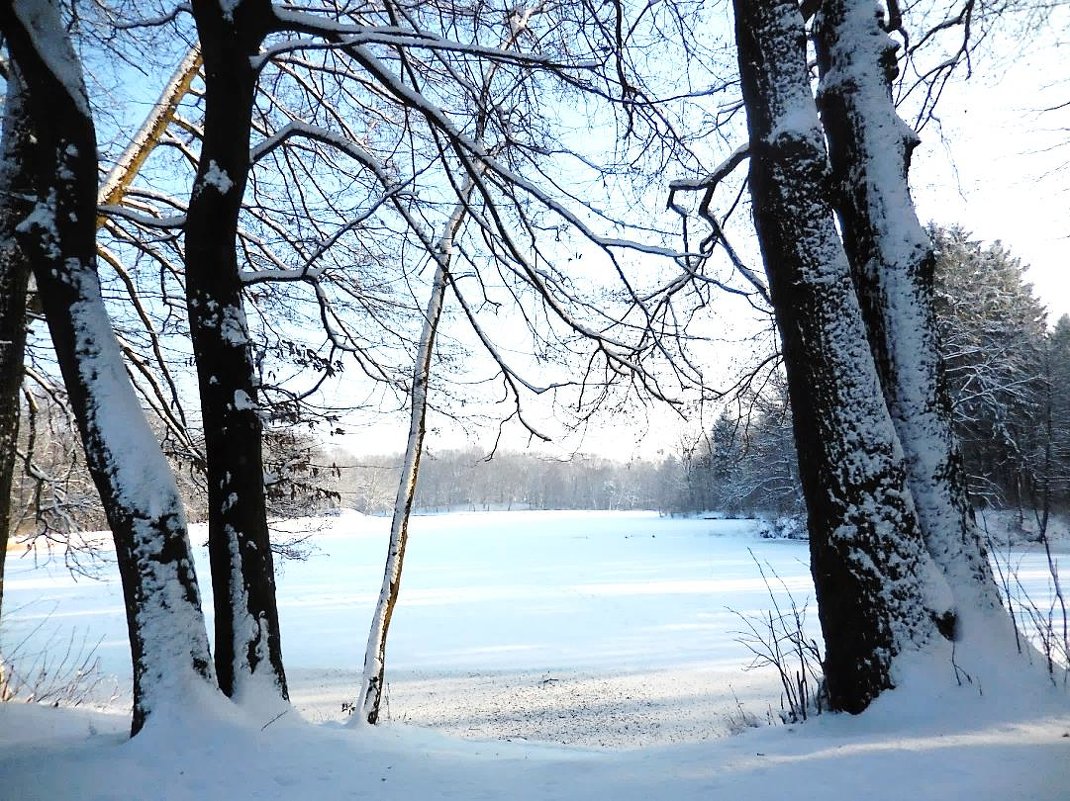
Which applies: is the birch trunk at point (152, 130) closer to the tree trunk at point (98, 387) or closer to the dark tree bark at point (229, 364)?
the tree trunk at point (98, 387)

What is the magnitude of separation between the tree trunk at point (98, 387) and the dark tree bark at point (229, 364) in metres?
0.17

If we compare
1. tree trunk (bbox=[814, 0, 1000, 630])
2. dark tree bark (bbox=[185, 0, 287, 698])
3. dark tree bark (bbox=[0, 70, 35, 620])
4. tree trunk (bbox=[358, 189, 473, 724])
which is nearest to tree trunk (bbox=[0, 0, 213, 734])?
dark tree bark (bbox=[185, 0, 287, 698])

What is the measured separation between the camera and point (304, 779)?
88.0 inches

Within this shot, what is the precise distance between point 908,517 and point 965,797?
123 cm

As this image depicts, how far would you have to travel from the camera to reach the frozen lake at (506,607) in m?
12.2

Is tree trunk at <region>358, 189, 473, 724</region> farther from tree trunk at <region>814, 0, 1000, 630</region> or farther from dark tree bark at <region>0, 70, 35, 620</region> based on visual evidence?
tree trunk at <region>814, 0, 1000, 630</region>

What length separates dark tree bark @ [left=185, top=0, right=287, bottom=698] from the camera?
2.81 meters

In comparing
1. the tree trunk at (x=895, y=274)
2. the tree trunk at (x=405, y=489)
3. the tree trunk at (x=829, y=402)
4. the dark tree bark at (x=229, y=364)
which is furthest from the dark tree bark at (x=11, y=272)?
the tree trunk at (x=895, y=274)

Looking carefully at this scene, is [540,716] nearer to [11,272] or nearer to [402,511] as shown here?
[402,511]

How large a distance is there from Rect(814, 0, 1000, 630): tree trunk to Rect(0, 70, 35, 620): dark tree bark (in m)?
4.48

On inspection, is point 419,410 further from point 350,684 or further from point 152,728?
point 350,684

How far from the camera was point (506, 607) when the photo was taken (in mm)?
17828

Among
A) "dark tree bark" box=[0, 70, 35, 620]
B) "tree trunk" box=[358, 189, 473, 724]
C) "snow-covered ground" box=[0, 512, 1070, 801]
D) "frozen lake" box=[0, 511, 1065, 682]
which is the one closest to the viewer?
"snow-covered ground" box=[0, 512, 1070, 801]

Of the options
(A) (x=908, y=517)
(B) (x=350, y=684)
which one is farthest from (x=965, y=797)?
(B) (x=350, y=684)
